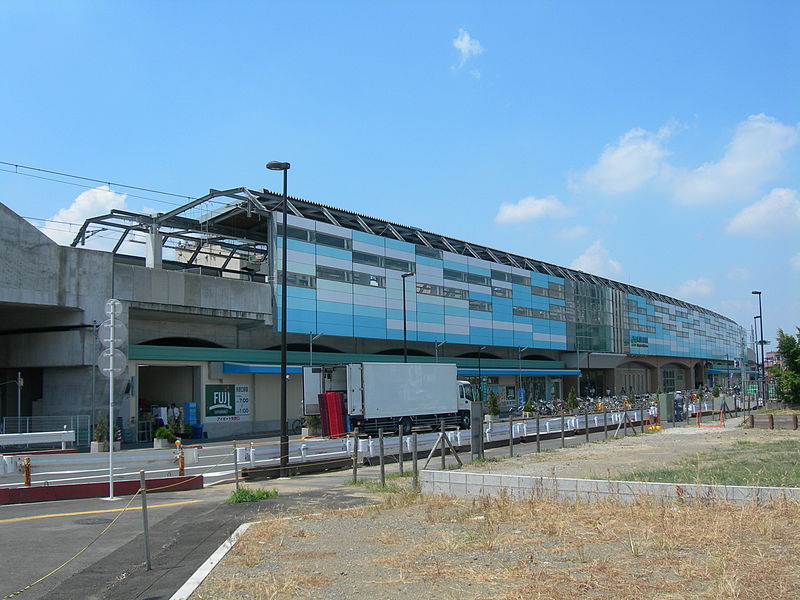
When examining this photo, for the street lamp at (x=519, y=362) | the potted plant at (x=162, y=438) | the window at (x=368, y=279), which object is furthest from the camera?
the street lamp at (x=519, y=362)

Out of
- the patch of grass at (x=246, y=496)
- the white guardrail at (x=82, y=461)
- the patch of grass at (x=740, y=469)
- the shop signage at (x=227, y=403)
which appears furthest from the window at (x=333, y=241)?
the patch of grass at (x=246, y=496)

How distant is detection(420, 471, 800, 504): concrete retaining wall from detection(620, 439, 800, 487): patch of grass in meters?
1.20

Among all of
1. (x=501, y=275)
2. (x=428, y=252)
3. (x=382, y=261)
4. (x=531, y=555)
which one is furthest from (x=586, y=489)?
(x=501, y=275)

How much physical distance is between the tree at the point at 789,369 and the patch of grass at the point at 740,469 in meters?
26.8

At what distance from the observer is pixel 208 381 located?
140 feet

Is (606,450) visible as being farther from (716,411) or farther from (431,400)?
(716,411)

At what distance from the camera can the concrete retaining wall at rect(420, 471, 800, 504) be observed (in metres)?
10.6

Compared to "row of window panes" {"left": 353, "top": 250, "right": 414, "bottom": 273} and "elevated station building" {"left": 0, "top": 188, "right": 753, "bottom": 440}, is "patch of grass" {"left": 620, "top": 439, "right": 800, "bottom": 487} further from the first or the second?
"row of window panes" {"left": 353, "top": 250, "right": 414, "bottom": 273}

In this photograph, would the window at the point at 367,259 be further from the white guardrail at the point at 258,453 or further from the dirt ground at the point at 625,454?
the dirt ground at the point at 625,454

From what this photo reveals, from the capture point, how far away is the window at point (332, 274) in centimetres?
4975

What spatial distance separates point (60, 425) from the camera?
1382 inches

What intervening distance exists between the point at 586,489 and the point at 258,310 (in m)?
35.1

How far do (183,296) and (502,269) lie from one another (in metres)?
37.0

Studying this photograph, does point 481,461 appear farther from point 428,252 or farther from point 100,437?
point 428,252
